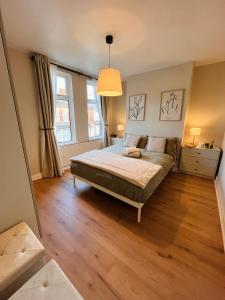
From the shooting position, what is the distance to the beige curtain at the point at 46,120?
2649mm

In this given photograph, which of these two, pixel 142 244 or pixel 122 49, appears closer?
pixel 142 244

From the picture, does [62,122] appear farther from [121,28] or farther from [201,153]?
[201,153]

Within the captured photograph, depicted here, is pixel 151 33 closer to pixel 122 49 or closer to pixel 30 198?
pixel 122 49

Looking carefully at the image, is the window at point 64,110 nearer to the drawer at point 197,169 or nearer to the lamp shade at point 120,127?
the lamp shade at point 120,127

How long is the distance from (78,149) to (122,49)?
2.54 m

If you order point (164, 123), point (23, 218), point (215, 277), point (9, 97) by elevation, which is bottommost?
point (215, 277)

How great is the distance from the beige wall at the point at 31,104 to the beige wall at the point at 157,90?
138cm

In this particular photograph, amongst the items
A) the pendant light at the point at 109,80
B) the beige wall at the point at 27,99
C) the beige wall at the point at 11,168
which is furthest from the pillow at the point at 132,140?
the beige wall at the point at 11,168

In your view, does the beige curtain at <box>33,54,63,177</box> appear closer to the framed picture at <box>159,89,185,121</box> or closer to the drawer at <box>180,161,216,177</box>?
the framed picture at <box>159,89,185,121</box>

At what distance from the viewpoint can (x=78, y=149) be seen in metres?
3.87

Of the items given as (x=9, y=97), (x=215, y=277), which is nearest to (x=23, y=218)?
(x=9, y=97)

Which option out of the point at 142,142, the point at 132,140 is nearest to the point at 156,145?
the point at 142,142

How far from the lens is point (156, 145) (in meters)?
3.20

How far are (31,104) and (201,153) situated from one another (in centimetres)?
368
